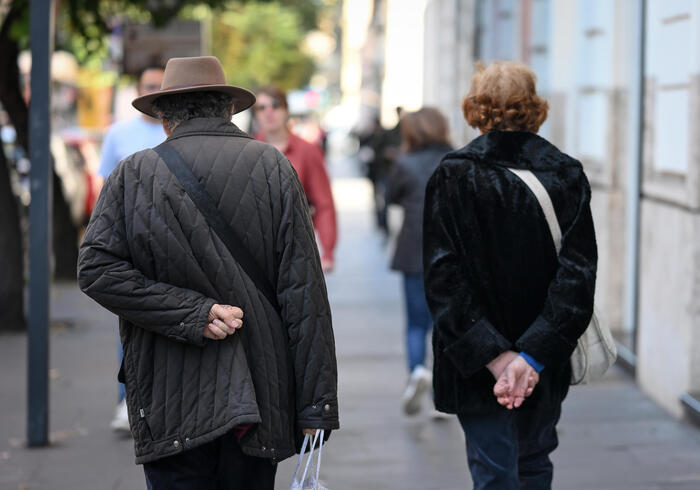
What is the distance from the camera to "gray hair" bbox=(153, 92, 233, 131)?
3.44 m

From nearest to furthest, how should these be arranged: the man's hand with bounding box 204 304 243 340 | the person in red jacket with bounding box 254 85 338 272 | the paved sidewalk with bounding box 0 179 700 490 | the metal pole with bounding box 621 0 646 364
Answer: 1. the man's hand with bounding box 204 304 243 340
2. the paved sidewalk with bounding box 0 179 700 490
3. the person in red jacket with bounding box 254 85 338 272
4. the metal pole with bounding box 621 0 646 364

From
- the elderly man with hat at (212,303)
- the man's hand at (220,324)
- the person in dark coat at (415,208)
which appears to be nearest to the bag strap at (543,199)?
Result: the elderly man with hat at (212,303)

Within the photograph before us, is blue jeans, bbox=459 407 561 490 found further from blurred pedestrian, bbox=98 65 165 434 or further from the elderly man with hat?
blurred pedestrian, bbox=98 65 165 434

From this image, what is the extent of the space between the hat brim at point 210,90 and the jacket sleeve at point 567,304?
1.02 metres

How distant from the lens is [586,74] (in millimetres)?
9570

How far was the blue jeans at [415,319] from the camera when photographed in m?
6.96

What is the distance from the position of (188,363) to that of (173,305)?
0.55 feet

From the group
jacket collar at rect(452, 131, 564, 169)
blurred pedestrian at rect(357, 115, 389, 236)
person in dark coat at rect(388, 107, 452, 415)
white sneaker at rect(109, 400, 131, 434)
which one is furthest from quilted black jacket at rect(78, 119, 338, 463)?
blurred pedestrian at rect(357, 115, 389, 236)

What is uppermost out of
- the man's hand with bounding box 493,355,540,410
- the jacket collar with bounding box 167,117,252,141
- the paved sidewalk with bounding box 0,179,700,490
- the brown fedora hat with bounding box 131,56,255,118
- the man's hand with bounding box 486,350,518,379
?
the brown fedora hat with bounding box 131,56,255,118

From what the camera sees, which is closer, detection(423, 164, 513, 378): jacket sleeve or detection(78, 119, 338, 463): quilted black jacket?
detection(78, 119, 338, 463): quilted black jacket

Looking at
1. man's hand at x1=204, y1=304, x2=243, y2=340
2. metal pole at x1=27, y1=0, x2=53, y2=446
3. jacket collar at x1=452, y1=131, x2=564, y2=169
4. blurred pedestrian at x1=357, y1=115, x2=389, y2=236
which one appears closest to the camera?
man's hand at x1=204, y1=304, x2=243, y2=340

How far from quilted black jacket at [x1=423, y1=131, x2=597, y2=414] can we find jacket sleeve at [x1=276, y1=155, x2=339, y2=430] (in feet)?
1.41

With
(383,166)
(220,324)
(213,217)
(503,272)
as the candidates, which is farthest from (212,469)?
(383,166)

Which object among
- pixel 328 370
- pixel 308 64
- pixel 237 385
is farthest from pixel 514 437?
pixel 308 64
